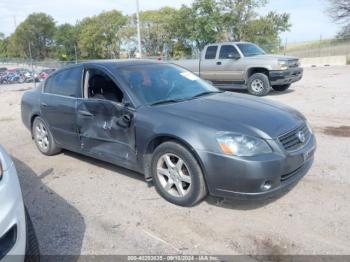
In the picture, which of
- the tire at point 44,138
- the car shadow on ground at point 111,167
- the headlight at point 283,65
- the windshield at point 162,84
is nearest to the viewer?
the windshield at point 162,84

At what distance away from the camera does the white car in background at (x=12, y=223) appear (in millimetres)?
2330

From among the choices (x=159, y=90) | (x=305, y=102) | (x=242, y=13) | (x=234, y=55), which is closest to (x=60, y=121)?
(x=159, y=90)

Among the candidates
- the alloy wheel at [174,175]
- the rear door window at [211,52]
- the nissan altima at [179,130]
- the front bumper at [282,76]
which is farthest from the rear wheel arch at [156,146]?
the rear door window at [211,52]

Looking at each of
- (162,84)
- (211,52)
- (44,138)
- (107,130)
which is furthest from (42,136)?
(211,52)

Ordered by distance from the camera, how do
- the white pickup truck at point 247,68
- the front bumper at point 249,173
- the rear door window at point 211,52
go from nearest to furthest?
the front bumper at point 249,173 < the white pickup truck at point 247,68 < the rear door window at point 211,52

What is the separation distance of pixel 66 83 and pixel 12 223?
3330mm

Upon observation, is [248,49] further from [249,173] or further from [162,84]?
[249,173]

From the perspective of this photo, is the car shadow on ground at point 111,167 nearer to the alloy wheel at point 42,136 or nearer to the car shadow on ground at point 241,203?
the alloy wheel at point 42,136

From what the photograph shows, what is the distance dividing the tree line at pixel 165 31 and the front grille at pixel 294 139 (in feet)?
93.3

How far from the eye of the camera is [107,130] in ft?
14.9

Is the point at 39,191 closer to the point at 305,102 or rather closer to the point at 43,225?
the point at 43,225

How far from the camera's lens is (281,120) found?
3.92 metres

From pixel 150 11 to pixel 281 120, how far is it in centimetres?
4583

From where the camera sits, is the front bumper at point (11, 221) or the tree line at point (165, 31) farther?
the tree line at point (165, 31)
